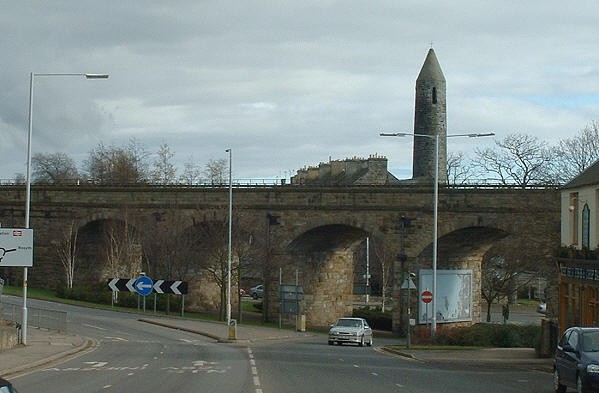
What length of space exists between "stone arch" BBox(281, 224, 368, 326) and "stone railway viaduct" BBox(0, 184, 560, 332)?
7 cm

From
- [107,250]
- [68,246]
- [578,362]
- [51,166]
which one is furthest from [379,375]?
[51,166]

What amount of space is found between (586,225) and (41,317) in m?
25.8

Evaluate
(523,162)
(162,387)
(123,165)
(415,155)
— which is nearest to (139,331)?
(162,387)

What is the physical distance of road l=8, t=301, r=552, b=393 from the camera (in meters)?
21.8

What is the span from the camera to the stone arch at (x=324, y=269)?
6384 centimetres

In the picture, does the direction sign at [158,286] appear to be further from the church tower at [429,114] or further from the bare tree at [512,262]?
the church tower at [429,114]

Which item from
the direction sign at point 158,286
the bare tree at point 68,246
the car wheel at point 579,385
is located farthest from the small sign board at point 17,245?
the bare tree at point 68,246

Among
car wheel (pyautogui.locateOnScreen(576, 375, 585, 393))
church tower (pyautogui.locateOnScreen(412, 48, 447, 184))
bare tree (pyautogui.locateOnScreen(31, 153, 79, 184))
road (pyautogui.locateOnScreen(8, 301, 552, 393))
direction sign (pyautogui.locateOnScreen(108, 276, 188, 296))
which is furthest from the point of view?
bare tree (pyautogui.locateOnScreen(31, 153, 79, 184))

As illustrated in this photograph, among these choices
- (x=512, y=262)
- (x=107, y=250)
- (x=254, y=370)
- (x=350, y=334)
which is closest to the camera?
(x=254, y=370)

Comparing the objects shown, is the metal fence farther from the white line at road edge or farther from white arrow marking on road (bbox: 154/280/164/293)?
the white line at road edge

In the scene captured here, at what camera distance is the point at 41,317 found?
4503 cm

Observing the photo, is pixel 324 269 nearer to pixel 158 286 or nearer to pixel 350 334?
pixel 158 286

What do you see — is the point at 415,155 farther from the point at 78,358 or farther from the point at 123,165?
the point at 78,358

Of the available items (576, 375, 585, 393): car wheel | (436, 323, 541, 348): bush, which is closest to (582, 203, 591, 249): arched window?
(436, 323, 541, 348): bush
